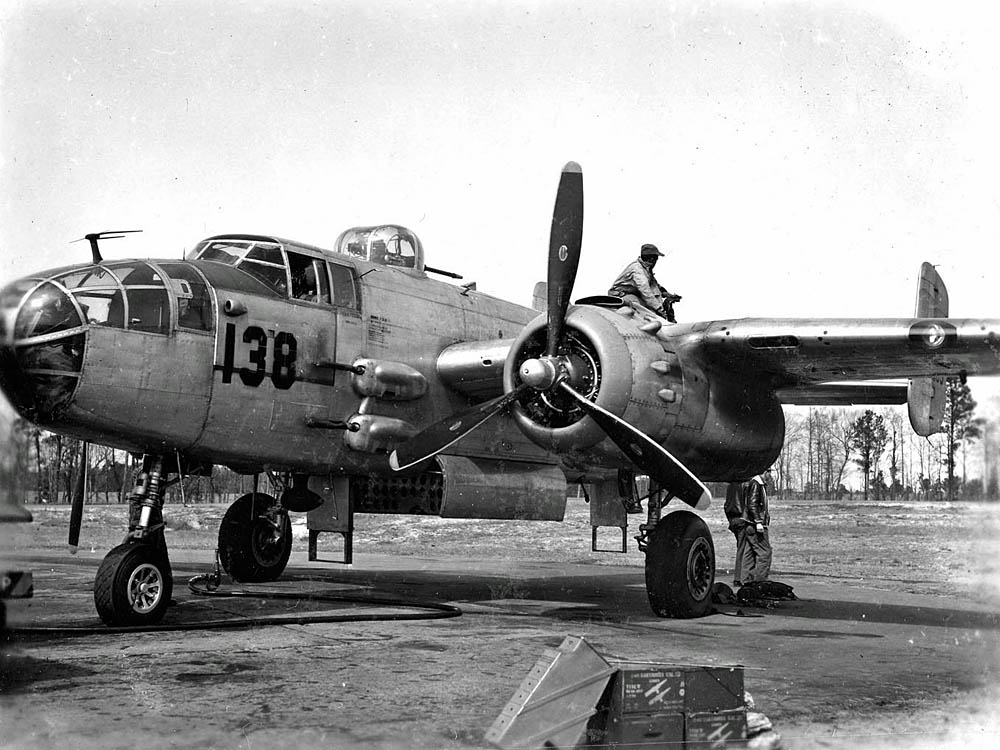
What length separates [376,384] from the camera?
10.4 m

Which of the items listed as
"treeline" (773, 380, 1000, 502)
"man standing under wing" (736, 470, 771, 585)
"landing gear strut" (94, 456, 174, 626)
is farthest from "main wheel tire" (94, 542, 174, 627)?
"treeline" (773, 380, 1000, 502)

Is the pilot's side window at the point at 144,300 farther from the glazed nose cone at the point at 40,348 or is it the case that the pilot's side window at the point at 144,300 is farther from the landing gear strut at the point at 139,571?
the landing gear strut at the point at 139,571

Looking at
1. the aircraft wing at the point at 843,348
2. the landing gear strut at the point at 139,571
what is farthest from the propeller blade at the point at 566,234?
the landing gear strut at the point at 139,571

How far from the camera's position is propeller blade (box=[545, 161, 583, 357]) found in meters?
Result: 9.55

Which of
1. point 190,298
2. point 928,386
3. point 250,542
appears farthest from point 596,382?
point 928,386

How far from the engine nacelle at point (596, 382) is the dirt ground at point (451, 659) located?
189 centimetres

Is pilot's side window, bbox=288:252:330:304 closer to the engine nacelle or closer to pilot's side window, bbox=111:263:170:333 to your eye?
pilot's side window, bbox=111:263:170:333

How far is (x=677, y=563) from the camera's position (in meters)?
10.1

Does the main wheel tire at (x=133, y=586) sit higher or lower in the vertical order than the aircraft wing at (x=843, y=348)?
lower

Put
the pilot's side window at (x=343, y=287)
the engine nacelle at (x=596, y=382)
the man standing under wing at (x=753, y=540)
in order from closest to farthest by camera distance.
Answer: the engine nacelle at (x=596, y=382), the pilot's side window at (x=343, y=287), the man standing under wing at (x=753, y=540)

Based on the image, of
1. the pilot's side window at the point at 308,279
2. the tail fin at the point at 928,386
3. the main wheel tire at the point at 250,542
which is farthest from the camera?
the tail fin at the point at 928,386

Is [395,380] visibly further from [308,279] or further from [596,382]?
[596,382]

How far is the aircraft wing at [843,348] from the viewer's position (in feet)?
29.3

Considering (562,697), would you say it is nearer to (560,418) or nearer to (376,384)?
(560,418)
